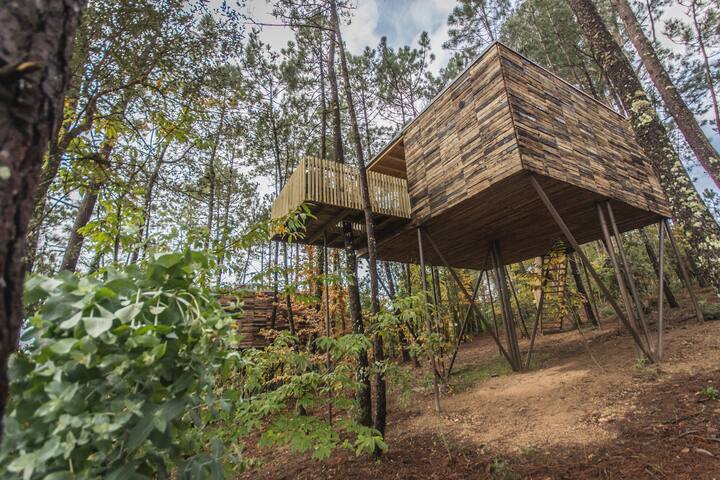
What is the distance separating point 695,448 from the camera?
3.14m

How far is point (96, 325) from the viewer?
74 cm

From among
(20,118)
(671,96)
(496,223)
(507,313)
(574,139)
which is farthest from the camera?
(507,313)

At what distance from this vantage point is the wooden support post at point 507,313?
8227mm

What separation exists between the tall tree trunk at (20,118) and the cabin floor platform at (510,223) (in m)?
5.78

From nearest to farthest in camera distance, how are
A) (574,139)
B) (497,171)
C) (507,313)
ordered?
(497,171)
(574,139)
(507,313)

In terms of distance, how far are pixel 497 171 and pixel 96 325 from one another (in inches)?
234

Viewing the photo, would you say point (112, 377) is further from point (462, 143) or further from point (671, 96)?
point (671, 96)

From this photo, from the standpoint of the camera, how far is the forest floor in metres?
3.30

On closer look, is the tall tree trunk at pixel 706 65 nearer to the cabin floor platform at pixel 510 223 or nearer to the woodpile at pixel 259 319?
the cabin floor platform at pixel 510 223

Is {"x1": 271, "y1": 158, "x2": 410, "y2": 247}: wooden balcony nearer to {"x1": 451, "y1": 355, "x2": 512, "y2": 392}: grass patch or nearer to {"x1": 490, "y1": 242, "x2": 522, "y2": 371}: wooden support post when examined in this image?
{"x1": 490, "y1": 242, "x2": 522, "y2": 371}: wooden support post

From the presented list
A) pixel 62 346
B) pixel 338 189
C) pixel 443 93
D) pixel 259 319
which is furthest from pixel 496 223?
pixel 259 319

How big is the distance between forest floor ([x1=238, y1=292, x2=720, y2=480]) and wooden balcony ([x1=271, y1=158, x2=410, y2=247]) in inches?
160

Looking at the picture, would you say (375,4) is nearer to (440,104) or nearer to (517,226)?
(440,104)

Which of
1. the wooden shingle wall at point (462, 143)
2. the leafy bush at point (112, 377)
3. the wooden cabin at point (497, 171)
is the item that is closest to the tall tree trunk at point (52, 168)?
the leafy bush at point (112, 377)
